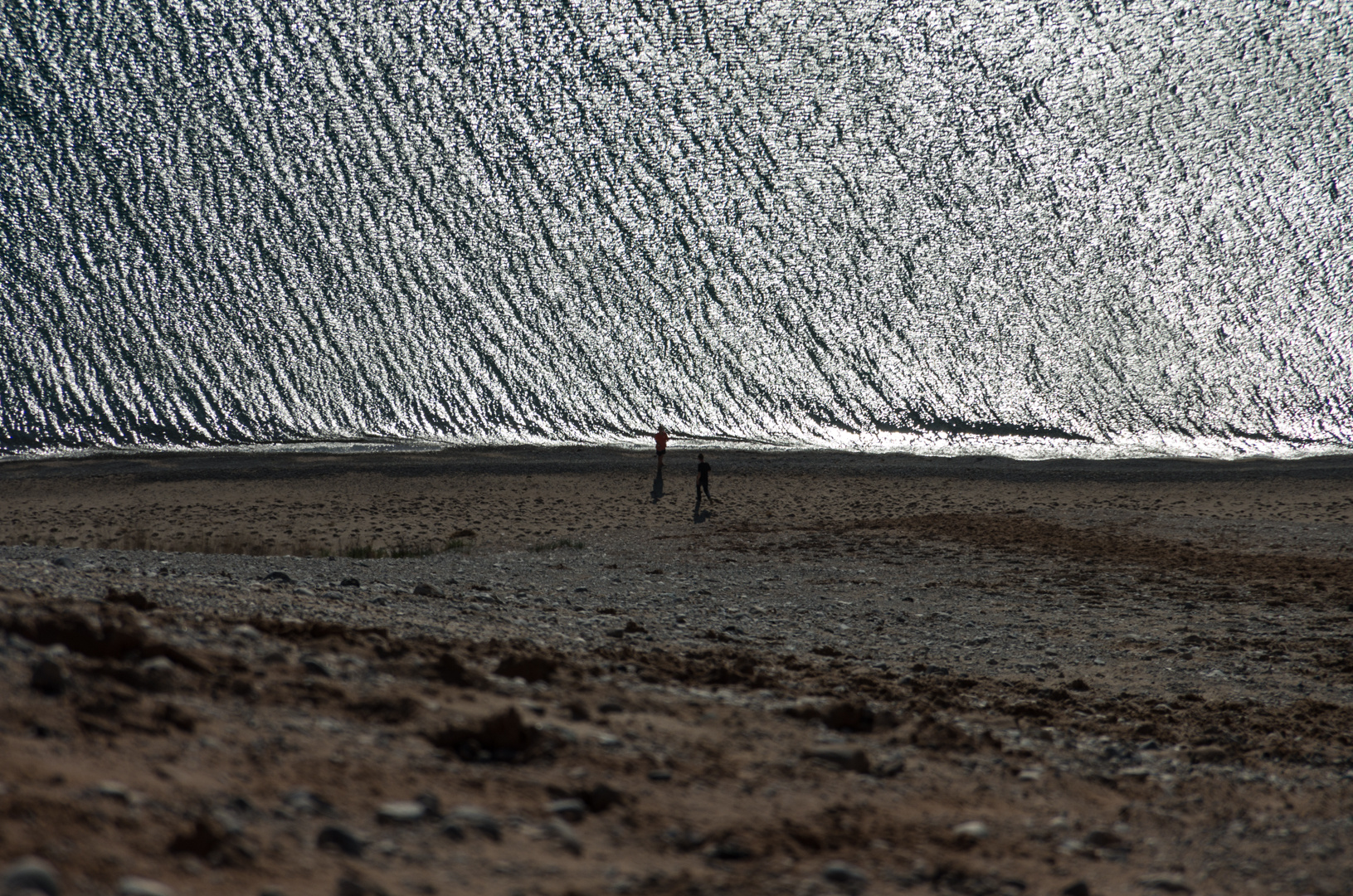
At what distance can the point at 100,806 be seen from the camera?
2861 mm

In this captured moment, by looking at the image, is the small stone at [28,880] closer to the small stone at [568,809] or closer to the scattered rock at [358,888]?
the scattered rock at [358,888]

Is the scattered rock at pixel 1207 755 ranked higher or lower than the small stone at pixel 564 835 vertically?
lower

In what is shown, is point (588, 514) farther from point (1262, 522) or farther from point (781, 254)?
point (781, 254)

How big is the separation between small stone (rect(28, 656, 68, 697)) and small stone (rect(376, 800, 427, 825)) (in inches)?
52.2

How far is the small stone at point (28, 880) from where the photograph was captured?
7.70ft

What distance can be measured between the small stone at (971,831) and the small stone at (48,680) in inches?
130

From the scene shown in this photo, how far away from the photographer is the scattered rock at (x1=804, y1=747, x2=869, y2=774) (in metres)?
→ 4.43

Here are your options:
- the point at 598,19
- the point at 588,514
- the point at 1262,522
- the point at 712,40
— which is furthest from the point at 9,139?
the point at 1262,522

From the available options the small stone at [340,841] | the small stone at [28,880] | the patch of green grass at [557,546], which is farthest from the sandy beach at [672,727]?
the patch of green grass at [557,546]

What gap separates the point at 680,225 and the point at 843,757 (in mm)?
40174

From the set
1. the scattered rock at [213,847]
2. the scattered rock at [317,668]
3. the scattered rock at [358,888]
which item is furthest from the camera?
the scattered rock at [317,668]

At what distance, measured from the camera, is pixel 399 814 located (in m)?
3.22

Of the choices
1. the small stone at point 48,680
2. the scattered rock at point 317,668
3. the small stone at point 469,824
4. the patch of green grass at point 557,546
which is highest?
the small stone at point 48,680

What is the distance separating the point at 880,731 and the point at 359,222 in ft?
132
